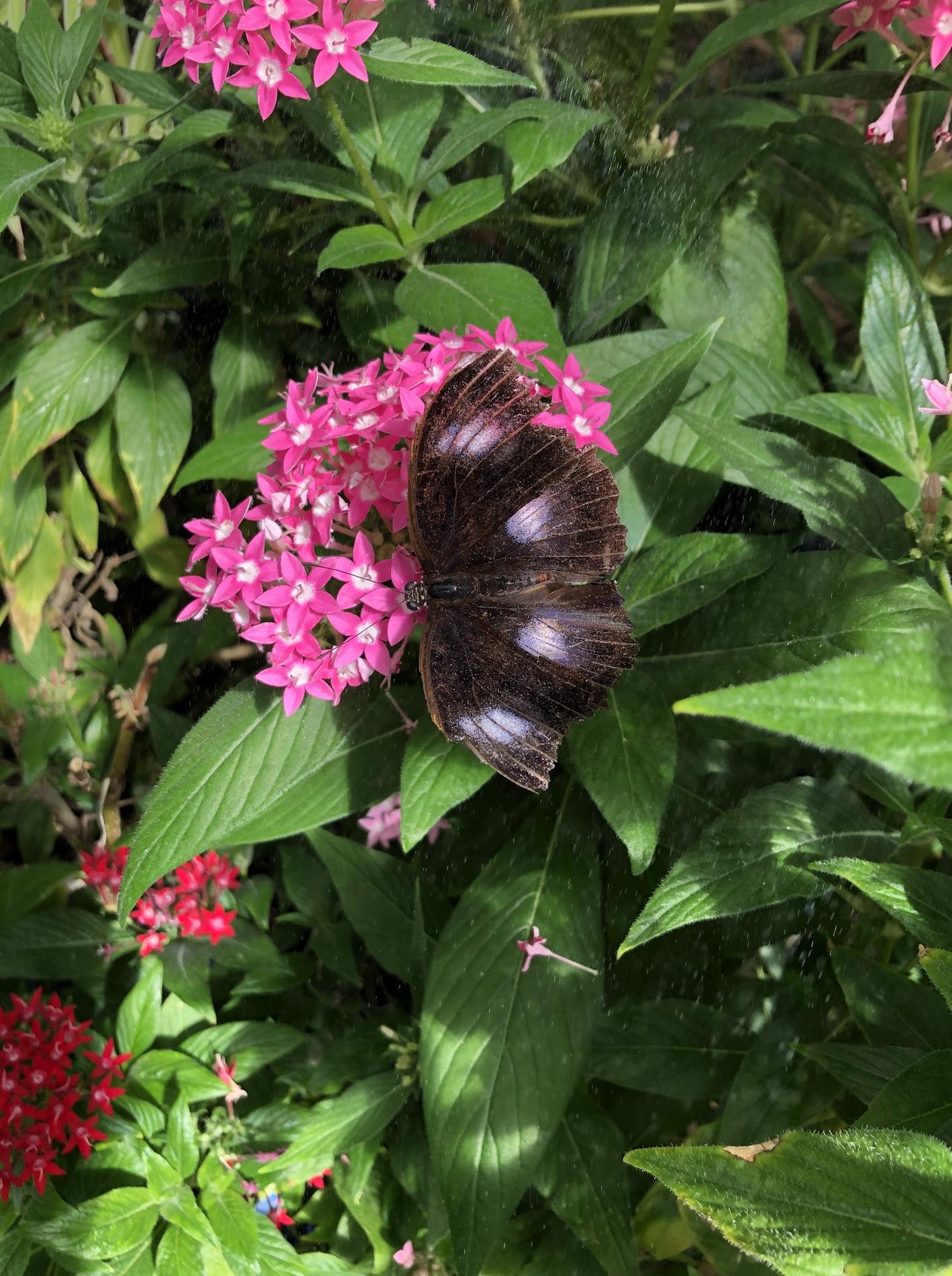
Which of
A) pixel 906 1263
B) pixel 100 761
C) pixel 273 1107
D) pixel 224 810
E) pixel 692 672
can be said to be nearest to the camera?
pixel 906 1263

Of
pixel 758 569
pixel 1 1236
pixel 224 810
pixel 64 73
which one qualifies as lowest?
pixel 1 1236

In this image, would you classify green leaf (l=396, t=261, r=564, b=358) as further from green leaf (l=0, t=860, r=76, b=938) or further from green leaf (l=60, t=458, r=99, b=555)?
green leaf (l=0, t=860, r=76, b=938)

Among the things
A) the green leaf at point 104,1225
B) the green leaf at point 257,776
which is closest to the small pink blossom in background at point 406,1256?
the green leaf at point 104,1225

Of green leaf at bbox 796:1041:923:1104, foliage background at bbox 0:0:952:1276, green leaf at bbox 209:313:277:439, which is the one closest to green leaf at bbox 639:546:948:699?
foliage background at bbox 0:0:952:1276

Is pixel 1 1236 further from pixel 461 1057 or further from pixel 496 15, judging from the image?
pixel 496 15

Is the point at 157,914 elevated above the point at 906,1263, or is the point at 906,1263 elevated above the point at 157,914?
the point at 906,1263

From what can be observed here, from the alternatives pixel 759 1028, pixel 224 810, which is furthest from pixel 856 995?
pixel 224 810

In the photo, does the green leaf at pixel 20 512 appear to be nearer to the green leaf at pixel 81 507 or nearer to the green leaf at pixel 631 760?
the green leaf at pixel 81 507
